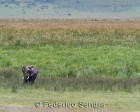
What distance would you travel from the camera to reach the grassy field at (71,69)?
58.0 ft

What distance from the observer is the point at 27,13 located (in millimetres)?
148375

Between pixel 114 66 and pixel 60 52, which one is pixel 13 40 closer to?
pixel 60 52

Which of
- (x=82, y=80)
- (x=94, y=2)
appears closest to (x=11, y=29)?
(x=82, y=80)

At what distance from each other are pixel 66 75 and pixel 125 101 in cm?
853

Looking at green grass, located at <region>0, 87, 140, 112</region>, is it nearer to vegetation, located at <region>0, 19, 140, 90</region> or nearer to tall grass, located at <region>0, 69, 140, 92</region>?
tall grass, located at <region>0, 69, 140, 92</region>

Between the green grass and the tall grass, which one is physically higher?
the green grass

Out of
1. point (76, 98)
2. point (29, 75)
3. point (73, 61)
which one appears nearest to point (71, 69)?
point (73, 61)

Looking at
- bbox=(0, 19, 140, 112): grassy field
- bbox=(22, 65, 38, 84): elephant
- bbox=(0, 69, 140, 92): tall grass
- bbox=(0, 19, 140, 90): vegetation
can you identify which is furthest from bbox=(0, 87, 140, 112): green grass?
bbox=(22, 65, 38, 84): elephant

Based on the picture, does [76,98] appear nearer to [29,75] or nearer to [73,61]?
[29,75]

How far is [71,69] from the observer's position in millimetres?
26844

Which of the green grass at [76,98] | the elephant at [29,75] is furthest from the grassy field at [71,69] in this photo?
the elephant at [29,75]

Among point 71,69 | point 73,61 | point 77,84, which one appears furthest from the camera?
point 73,61

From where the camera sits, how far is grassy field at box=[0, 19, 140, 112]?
17.7m

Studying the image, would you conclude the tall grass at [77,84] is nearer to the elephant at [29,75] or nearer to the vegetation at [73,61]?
the vegetation at [73,61]
